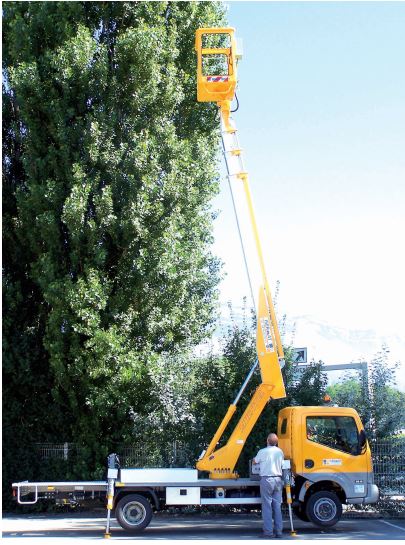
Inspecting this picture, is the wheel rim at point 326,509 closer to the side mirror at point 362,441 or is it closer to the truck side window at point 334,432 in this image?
the truck side window at point 334,432

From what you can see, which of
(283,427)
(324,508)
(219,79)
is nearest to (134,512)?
(283,427)

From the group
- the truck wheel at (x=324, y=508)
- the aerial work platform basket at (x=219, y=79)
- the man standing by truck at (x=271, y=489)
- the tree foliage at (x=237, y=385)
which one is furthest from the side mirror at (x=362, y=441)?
the aerial work platform basket at (x=219, y=79)

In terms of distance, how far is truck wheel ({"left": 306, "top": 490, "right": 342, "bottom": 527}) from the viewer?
13.5 metres

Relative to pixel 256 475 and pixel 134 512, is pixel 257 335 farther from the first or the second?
pixel 134 512

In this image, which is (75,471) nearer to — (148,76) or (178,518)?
(178,518)

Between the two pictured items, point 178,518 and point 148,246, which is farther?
point 148,246

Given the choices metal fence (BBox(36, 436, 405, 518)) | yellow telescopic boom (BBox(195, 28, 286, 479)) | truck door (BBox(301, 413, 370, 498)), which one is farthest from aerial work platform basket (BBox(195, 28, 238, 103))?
metal fence (BBox(36, 436, 405, 518))

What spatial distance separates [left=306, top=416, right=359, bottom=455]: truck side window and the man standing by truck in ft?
3.73

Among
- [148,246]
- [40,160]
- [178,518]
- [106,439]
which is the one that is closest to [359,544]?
[178,518]

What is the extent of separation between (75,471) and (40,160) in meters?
7.82

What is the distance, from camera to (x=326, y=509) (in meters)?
13.6

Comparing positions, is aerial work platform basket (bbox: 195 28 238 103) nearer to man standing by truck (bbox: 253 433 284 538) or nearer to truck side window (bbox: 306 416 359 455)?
truck side window (bbox: 306 416 359 455)

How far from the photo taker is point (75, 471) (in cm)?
1741

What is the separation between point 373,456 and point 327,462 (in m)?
3.92
